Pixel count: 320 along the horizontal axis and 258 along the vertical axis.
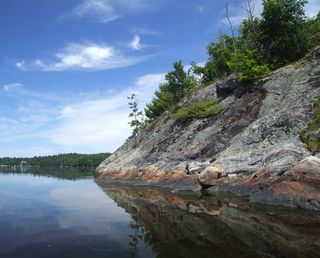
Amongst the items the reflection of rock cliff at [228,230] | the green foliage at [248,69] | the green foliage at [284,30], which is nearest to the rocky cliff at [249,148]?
the green foliage at [248,69]

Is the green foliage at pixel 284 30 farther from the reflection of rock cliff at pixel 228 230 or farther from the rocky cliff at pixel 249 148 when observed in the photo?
the reflection of rock cliff at pixel 228 230

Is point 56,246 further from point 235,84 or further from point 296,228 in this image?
point 235,84

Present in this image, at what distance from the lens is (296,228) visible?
42.2 ft

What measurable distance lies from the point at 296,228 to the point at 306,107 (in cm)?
1438

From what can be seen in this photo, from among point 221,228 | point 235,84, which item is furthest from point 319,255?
point 235,84

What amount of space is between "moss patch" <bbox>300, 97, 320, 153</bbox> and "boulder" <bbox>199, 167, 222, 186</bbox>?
644 cm

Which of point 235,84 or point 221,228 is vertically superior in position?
point 235,84

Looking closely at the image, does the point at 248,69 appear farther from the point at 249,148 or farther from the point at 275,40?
the point at 249,148

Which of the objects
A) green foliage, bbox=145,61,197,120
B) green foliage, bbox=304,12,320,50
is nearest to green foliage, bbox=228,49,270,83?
green foliage, bbox=304,12,320,50

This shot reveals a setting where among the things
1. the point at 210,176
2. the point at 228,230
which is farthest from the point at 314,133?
the point at 228,230

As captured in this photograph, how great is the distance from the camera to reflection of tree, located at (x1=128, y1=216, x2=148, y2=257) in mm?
11331

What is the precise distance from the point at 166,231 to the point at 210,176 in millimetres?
13035

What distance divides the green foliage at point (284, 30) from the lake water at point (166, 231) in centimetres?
2378

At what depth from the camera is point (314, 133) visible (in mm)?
21453
